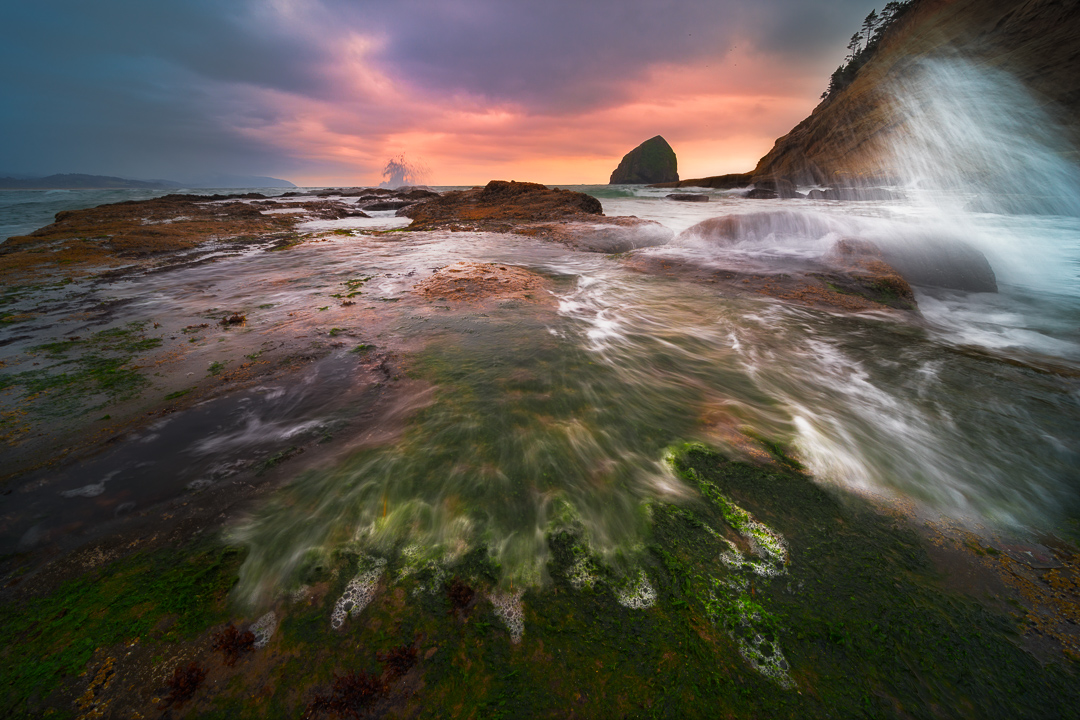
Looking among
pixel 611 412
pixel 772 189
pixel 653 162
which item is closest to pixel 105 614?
pixel 611 412

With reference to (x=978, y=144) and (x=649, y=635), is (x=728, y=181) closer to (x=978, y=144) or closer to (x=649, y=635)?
(x=978, y=144)

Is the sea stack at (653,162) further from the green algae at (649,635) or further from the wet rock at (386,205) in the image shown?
the green algae at (649,635)

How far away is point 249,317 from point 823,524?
6.92 m

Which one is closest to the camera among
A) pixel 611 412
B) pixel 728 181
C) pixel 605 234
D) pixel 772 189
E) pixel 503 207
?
pixel 611 412

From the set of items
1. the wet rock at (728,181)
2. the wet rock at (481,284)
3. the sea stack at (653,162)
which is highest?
the sea stack at (653,162)

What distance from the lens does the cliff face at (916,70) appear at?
21781 millimetres

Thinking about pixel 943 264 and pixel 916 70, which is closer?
pixel 943 264

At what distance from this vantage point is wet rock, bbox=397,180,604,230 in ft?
49.8

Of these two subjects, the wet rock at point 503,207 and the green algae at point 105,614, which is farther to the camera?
the wet rock at point 503,207

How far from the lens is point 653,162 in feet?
387

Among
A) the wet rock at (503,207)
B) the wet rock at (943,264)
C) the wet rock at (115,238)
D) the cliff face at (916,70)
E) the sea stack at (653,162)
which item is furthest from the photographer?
the sea stack at (653,162)

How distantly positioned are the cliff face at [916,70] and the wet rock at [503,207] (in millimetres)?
27523

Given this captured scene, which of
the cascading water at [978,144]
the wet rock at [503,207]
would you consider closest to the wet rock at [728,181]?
the cascading water at [978,144]

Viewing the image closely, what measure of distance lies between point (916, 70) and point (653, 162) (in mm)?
90609
